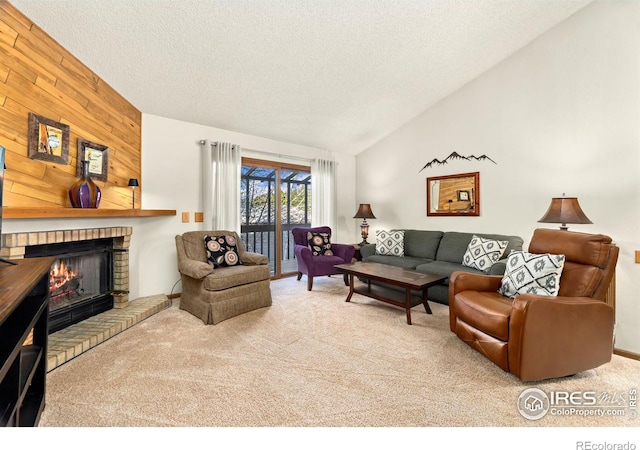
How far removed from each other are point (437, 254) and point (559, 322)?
2282 millimetres

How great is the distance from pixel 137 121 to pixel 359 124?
301cm

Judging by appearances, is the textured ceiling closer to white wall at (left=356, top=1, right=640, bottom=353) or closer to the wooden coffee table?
white wall at (left=356, top=1, right=640, bottom=353)

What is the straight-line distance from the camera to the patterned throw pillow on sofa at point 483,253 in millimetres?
3314

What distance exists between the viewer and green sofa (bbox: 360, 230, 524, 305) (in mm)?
3410

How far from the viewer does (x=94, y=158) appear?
107 inches

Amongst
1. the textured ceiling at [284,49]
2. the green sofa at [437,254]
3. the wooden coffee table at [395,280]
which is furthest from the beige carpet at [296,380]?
the textured ceiling at [284,49]

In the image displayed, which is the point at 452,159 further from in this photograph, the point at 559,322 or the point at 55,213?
the point at 55,213

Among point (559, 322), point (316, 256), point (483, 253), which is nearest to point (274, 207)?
point (316, 256)

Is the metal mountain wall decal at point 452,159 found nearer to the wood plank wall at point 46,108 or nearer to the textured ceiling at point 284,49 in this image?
the textured ceiling at point 284,49

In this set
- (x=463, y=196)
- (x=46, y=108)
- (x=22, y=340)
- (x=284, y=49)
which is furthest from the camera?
(x=463, y=196)

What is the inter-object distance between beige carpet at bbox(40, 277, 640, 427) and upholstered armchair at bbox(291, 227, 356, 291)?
128 cm

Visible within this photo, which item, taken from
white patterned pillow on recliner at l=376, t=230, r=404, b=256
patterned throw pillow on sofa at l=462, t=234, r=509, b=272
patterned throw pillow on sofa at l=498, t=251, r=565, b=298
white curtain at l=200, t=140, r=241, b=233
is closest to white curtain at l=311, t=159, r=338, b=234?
white patterned pillow on recliner at l=376, t=230, r=404, b=256

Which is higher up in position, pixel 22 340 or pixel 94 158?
pixel 94 158

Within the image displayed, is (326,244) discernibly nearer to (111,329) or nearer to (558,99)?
(111,329)
